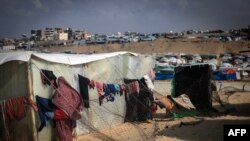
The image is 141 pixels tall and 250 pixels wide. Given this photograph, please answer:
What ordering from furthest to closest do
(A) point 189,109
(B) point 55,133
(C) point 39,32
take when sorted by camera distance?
(C) point 39,32, (A) point 189,109, (B) point 55,133

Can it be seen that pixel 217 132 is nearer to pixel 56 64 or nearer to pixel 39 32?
pixel 56 64

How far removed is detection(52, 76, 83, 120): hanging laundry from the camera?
8.53 meters

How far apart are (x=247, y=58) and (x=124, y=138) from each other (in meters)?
35.4

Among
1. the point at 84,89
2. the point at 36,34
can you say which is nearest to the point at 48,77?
the point at 84,89

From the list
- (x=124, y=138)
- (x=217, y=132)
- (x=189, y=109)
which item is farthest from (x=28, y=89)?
(x=189, y=109)

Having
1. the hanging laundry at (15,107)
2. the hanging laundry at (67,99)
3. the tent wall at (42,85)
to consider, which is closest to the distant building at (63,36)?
the tent wall at (42,85)

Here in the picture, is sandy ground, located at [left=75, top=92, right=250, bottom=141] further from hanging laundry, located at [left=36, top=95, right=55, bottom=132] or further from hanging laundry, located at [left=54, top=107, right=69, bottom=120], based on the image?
hanging laundry, located at [left=36, top=95, right=55, bottom=132]

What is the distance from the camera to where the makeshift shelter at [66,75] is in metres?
8.20

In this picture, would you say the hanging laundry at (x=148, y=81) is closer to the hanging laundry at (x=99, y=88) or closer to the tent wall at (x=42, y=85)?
the hanging laundry at (x=99, y=88)

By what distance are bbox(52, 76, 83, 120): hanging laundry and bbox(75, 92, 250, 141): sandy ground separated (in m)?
1.05

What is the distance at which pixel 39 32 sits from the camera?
113500 mm

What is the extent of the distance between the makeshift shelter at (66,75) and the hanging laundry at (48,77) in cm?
12

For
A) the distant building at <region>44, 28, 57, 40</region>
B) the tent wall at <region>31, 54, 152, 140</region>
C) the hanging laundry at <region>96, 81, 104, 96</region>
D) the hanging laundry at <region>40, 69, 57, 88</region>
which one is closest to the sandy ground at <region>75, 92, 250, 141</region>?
the tent wall at <region>31, 54, 152, 140</region>

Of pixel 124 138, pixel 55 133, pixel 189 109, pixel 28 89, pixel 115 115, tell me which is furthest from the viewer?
pixel 189 109
